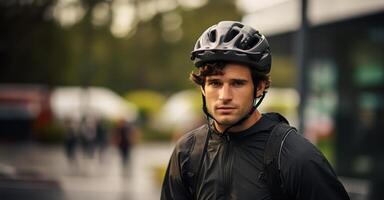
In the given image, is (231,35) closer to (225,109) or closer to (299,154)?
(225,109)

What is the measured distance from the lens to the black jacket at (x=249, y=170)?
2643 mm

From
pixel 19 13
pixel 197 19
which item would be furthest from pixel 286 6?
pixel 197 19

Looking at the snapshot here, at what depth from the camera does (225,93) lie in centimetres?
284

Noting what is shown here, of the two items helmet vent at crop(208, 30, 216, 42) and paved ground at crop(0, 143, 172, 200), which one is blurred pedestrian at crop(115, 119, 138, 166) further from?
helmet vent at crop(208, 30, 216, 42)

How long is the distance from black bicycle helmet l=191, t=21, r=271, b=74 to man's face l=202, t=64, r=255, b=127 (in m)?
0.04

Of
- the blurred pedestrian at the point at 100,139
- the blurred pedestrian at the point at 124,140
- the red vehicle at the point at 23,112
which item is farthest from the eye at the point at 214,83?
the red vehicle at the point at 23,112

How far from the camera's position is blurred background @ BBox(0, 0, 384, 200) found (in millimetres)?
11172

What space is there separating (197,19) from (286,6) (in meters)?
37.3

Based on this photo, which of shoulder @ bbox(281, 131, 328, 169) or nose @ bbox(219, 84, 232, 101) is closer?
shoulder @ bbox(281, 131, 328, 169)

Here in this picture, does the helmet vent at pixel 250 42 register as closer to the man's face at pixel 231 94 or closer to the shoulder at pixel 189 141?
the man's face at pixel 231 94

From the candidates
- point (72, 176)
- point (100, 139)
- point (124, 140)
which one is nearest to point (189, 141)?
point (124, 140)

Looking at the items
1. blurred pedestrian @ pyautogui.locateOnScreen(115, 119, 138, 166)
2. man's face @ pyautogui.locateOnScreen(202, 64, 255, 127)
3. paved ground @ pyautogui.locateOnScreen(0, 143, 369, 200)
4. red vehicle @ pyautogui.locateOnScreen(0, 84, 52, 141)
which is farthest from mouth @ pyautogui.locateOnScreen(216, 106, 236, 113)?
red vehicle @ pyautogui.locateOnScreen(0, 84, 52, 141)

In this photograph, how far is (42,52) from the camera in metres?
26.2

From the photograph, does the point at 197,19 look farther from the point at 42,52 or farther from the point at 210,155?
the point at 210,155
